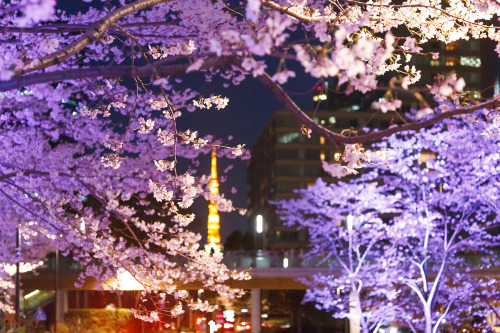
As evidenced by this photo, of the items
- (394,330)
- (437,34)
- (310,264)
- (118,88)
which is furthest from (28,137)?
(394,330)

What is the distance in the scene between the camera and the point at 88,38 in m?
5.25

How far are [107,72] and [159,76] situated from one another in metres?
0.39

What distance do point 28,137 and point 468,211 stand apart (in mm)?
14072

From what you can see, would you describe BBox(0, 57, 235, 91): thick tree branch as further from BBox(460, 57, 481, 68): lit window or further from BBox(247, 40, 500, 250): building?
BBox(460, 57, 481, 68): lit window

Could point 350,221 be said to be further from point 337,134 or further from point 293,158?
point 293,158

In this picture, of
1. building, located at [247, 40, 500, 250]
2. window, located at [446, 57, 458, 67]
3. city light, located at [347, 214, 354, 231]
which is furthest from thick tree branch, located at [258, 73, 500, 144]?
window, located at [446, 57, 458, 67]

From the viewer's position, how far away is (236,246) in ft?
294

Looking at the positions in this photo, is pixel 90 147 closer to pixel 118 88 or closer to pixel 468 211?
pixel 118 88

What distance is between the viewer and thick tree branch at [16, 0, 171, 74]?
16.2 feet

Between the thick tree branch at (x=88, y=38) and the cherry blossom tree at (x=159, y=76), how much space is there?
1cm

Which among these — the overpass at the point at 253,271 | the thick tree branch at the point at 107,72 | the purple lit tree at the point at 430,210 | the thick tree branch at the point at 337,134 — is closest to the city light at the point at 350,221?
the purple lit tree at the point at 430,210

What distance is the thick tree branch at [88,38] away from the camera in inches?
194

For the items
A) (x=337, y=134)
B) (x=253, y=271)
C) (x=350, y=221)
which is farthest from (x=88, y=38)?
(x=253, y=271)

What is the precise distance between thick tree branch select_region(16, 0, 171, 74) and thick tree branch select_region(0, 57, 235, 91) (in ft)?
0.56
